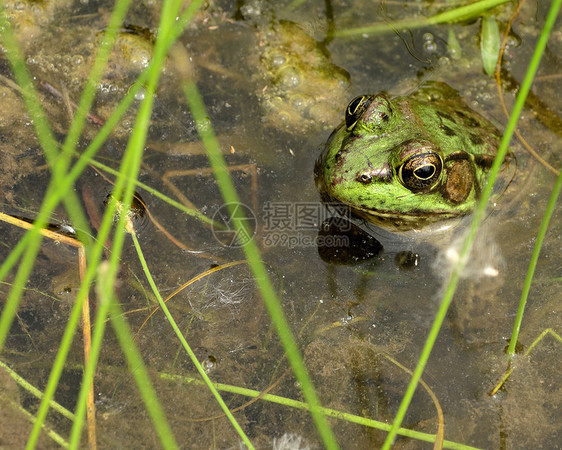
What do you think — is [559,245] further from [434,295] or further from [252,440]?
[252,440]

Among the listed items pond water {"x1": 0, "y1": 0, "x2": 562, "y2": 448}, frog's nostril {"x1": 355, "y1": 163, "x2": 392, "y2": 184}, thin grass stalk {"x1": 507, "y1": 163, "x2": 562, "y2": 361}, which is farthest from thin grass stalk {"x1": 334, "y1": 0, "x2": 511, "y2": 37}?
thin grass stalk {"x1": 507, "y1": 163, "x2": 562, "y2": 361}

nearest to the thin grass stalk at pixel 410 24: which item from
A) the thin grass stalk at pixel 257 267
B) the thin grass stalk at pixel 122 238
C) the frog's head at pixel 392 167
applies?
the frog's head at pixel 392 167

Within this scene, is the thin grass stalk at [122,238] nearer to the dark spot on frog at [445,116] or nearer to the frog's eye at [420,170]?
the frog's eye at [420,170]

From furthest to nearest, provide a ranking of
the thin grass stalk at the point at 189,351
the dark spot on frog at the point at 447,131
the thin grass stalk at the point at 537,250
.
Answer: the dark spot on frog at the point at 447,131, the thin grass stalk at the point at 189,351, the thin grass stalk at the point at 537,250

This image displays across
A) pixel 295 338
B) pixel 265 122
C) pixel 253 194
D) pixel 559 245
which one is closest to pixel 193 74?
pixel 265 122

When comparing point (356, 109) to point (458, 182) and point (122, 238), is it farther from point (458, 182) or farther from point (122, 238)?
point (122, 238)

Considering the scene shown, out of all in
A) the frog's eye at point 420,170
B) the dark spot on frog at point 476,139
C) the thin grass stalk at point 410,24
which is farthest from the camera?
the thin grass stalk at point 410,24
